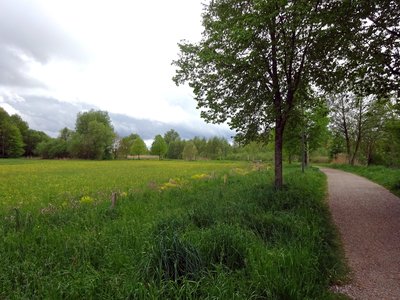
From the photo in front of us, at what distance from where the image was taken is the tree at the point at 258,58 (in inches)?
350

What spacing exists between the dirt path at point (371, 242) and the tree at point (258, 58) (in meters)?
3.27

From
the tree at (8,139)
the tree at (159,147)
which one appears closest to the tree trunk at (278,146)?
the tree at (8,139)

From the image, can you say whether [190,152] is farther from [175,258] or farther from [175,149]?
[175,258]

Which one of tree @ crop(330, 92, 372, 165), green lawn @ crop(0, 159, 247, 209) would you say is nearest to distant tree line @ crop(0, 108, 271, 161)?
tree @ crop(330, 92, 372, 165)

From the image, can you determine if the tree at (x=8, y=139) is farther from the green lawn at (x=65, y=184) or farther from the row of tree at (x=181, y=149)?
the green lawn at (x=65, y=184)

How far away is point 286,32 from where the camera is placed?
10547 mm

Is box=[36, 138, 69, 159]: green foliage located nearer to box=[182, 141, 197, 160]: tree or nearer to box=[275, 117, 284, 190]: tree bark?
box=[182, 141, 197, 160]: tree

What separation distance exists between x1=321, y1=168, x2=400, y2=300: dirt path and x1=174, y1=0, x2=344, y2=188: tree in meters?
3.27

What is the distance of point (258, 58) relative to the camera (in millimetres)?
10125

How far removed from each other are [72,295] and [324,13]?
9.55 meters

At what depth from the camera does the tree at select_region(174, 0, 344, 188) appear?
29.2ft

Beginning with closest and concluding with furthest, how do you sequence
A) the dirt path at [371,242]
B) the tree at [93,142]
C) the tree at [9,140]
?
the dirt path at [371,242]
the tree at [9,140]
the tree at [93,142]

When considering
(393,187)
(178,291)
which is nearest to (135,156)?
(393,187)

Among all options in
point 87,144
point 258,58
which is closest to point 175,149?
point 87,144
